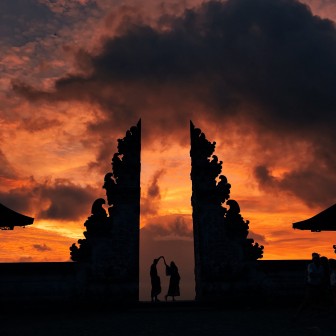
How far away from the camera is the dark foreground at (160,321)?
32.3 ft

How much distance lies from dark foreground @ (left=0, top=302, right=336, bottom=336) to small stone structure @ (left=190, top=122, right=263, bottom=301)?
106 cm

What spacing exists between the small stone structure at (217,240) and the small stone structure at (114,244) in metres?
2.60

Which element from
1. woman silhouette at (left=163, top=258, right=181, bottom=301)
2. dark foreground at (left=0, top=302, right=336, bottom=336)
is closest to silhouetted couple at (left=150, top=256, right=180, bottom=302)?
woman silhouette at (left=163, top=258, right=181, bottom=301)

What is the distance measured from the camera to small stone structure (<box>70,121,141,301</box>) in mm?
16031

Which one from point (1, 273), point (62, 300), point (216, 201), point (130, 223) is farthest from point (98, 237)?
point (216, 201)

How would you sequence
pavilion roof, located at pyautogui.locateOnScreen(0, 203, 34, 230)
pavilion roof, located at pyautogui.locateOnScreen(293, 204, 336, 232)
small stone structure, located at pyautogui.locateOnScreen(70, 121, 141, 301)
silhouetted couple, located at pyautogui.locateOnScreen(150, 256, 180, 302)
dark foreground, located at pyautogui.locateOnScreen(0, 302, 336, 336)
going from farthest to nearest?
1. silhouetted couple, located at pyautogui.locateOnScreen(150, 256, 180, 302)
2. small stone structure, located at pyautogui.locateOnScreen(70, 121, 141, 301)
3. pavilion roof, located at pyautogui.locateOnScreen(293, 204, 336, 232)
4. pavilion roof, located at pyautogui.locateOnScreen(0, 203, 34, 230)
5. dark foreground, located at pyautogui.locateOnScreen(0, 302, 336, 336)

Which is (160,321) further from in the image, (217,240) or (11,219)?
(11,219)

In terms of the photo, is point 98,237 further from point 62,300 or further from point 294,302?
point 294,302

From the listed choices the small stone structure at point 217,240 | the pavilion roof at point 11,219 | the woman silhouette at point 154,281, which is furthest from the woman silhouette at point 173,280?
the pavilion roof at point 11,219

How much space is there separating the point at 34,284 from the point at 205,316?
672 centimetres

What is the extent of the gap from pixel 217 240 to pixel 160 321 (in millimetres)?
5550

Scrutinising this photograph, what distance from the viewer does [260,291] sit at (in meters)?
16.5

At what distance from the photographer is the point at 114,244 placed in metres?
16.4

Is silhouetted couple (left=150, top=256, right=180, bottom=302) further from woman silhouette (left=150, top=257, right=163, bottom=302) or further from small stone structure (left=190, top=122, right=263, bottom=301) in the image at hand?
small stone structure (left=190, top=122, right=263, bottom=301)
